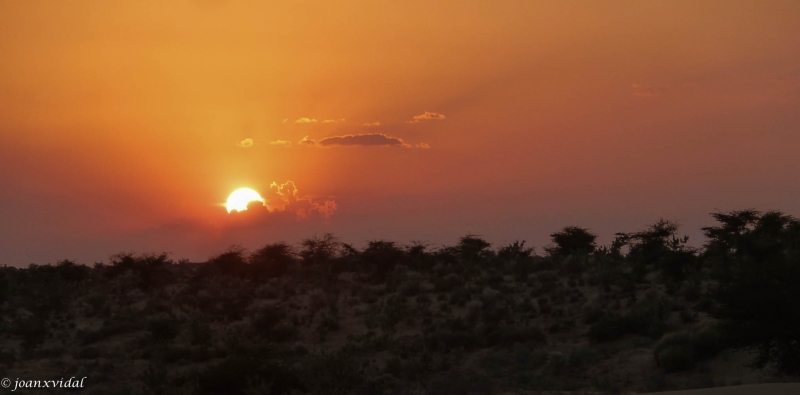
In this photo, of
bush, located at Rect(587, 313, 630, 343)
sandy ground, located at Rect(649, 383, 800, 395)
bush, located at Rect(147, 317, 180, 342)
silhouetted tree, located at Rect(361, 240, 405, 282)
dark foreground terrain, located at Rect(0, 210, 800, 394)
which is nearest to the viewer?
sandy ground, located at Rect(649, 383, 800, 395)

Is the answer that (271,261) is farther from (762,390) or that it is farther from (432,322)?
(762,390)

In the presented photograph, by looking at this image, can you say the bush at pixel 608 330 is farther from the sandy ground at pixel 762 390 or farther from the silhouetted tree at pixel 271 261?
the silhouetted tree at pixel 271 261

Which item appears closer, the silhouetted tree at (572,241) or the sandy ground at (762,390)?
the sandy ground at (762,390)

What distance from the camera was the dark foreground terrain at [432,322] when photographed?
83.8ft

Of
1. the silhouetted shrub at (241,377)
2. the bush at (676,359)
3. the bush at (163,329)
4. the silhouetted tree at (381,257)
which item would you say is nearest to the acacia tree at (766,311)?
the bush at (676,359)

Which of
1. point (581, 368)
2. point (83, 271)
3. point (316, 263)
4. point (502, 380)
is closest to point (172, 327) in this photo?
point (502, 380)

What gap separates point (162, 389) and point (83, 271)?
40676 mm

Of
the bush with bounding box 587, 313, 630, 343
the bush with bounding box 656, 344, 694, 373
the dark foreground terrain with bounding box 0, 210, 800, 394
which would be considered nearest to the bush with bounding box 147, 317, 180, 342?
the dark foreground terrain with bounding box 0, 210, 800, 394

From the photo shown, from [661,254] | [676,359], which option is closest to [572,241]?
[661,254]

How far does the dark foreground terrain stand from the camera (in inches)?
1005

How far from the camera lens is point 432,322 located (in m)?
39.3

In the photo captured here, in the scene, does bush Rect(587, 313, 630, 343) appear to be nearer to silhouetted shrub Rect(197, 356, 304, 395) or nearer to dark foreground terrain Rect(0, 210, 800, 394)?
dark foreground terrain Rect(0, 210, 800, 394)

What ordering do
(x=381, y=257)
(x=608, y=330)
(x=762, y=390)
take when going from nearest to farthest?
(x=762, y=390), (x=608, y=330), (x=381, y=257)

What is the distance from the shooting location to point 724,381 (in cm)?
2536
